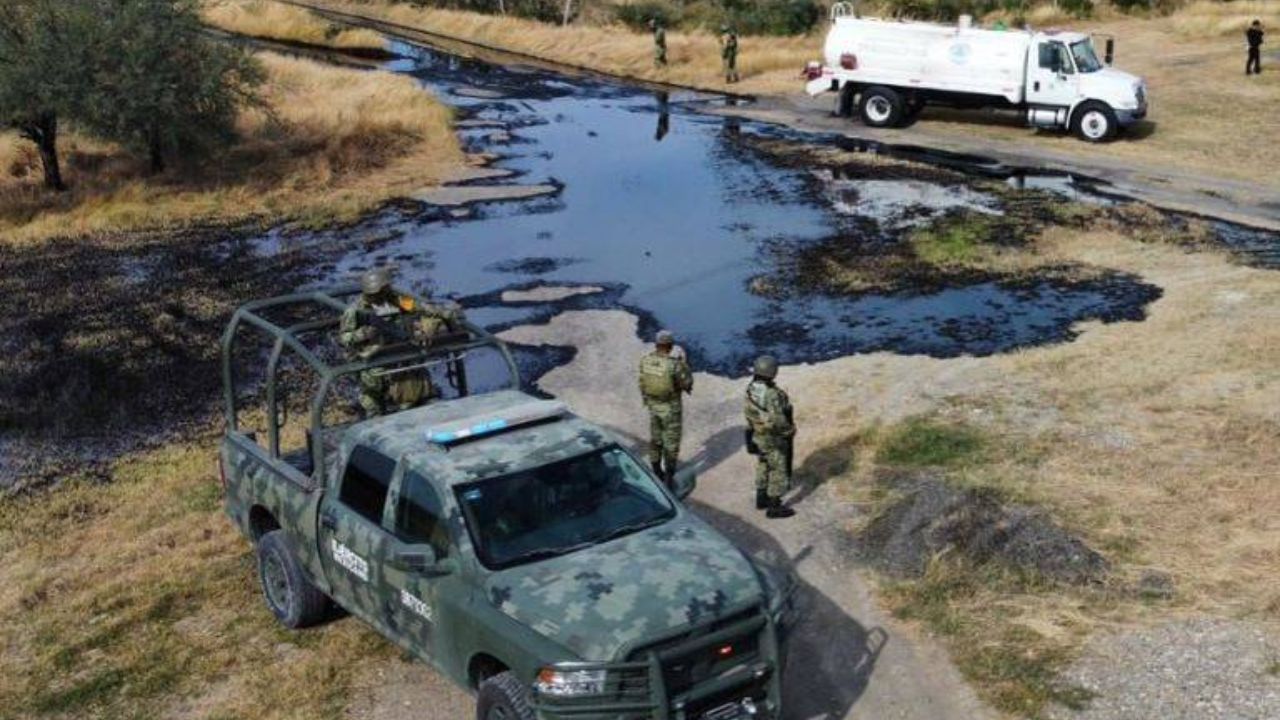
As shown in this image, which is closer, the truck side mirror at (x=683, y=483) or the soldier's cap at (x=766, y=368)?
the truck side mirror at (x=683, y=483)

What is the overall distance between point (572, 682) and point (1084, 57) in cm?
2482

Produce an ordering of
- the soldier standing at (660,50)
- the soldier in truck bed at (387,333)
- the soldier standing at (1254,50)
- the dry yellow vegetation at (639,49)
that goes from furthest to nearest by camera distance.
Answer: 1. the soldier standing at (660,50)
2. the dry yellow vegetation at (639,49)
3. the soldier standing at (1254,50)
4. the soldier in truck bed at (387,333)

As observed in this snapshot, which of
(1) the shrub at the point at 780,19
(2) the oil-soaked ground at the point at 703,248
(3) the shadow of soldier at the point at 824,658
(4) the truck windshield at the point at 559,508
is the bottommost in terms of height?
(3) the shadow of soldier at the point at 824,658

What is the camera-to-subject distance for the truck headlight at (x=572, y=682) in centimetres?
634

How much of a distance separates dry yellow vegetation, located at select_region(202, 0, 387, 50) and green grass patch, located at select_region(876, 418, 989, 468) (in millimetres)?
41465

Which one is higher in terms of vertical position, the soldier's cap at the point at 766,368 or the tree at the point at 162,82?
the tree at the point at 162,82

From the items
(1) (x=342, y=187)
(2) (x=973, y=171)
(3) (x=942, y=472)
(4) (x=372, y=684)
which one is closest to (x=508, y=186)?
(1) (x=342, y=187)

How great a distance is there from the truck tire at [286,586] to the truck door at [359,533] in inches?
19.0

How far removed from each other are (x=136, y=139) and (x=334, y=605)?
19.0 m

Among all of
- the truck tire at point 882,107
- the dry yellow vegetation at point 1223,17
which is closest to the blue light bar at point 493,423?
the truck tire at point 882,107

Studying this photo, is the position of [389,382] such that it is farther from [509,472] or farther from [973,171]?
[973,171]

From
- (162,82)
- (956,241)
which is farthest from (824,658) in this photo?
(162,82)

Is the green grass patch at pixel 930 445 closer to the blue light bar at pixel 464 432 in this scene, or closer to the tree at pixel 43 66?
the blue light bar at pixel 464 432

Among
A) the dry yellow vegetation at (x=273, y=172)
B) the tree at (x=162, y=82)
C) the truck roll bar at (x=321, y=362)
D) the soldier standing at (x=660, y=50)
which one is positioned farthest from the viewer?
the soldier standing at (x=660, y=50)
